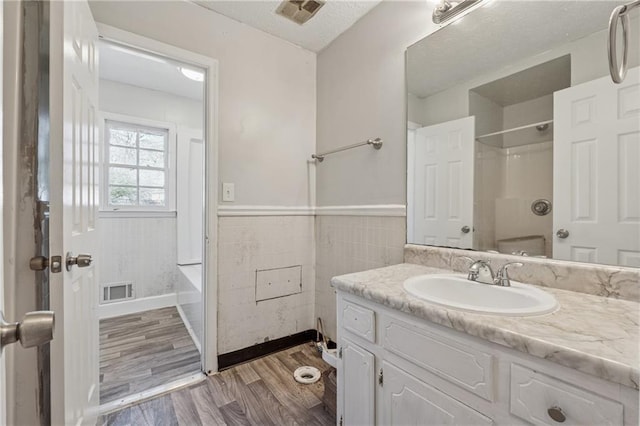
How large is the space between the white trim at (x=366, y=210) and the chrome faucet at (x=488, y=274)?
542mm

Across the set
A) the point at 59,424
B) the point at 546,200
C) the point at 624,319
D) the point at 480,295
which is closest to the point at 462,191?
the point at 546,200

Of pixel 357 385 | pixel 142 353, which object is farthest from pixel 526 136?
pixel 142 353

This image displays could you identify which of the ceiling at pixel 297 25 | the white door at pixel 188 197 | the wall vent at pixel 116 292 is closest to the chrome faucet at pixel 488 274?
the ceiling at pixel 297 25

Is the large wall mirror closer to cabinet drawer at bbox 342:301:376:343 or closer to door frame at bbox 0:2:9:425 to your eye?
cabinet drawer at bbox 342:301:376:343

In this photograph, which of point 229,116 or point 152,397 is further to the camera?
point 229,116

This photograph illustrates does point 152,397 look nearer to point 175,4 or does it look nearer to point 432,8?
point 175,4

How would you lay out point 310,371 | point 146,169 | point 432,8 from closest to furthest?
1. point 432,8
2. point 310,371
3. point 146,169

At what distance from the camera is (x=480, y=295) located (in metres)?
1.08

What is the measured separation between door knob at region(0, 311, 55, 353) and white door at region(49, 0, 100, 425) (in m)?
0.51

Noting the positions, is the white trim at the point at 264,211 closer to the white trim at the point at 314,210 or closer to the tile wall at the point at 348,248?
the white trim at the point at 314,210

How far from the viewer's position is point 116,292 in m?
2.76

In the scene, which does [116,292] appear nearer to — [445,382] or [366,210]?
[366,210]

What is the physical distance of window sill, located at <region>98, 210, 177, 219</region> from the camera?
275 centimetres

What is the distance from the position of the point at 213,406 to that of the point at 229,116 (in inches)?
66.1
